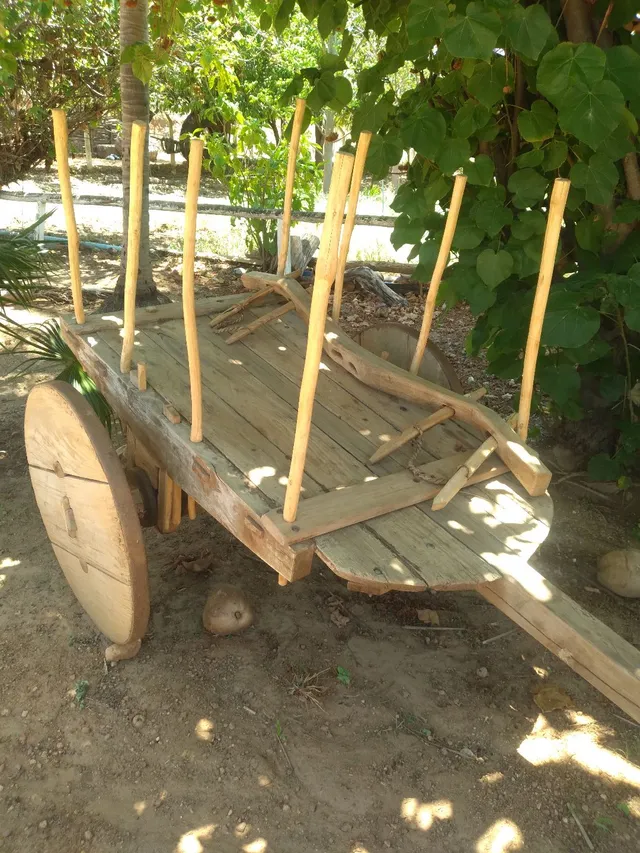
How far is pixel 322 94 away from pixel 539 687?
238cm

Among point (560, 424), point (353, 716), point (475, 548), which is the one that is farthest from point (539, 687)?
point (560, 424)

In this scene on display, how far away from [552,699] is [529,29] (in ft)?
6.99

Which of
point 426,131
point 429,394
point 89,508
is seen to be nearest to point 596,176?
point 426,131

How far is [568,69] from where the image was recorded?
211cm

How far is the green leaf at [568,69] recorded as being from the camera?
207cm

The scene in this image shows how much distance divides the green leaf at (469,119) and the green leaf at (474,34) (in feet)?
2.10

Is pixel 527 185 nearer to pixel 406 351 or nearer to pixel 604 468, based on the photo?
pixel 406 351

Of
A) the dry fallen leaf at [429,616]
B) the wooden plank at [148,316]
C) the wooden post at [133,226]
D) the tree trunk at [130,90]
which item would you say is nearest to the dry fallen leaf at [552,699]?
the dry fallen leaf at [429,616]

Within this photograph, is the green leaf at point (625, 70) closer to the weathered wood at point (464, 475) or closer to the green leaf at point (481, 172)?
the green leaf at point (481, 172)

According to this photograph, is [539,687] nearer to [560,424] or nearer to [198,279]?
[560,424]

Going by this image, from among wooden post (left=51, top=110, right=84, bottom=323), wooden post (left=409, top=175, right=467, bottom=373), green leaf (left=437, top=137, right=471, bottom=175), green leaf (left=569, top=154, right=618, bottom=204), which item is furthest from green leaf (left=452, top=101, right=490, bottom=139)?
wooden post (left=51, top=110, right=84, bottom=323)

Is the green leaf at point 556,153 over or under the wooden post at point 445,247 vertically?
over

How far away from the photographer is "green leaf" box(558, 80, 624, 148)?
6.82 ft

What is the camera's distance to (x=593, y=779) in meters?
2.19
